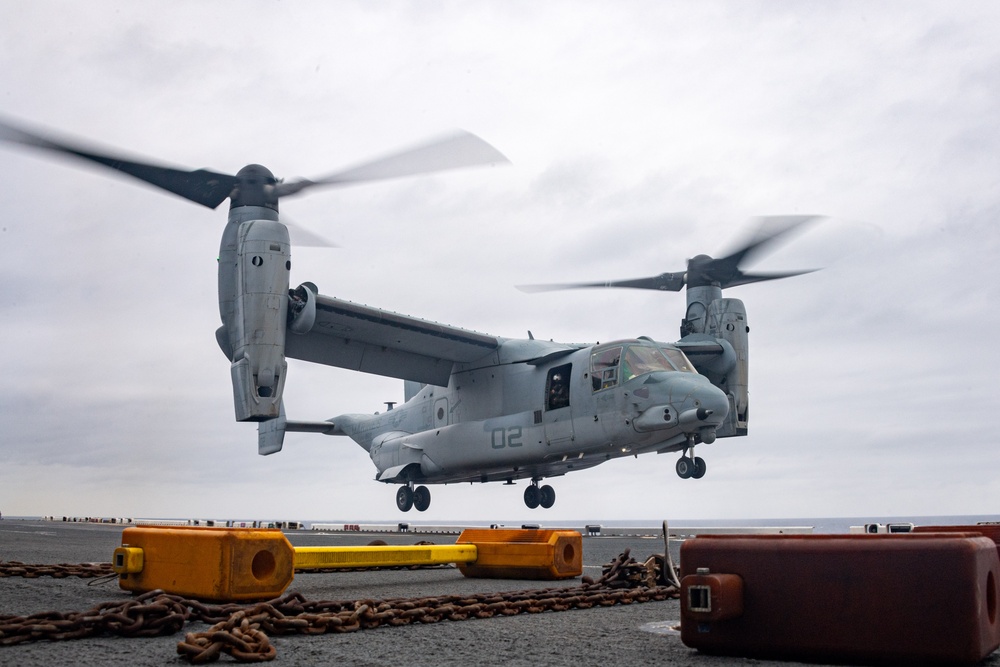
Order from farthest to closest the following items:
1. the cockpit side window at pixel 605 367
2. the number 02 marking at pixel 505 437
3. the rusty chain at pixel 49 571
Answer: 1. the number 02 marking at pixel 505 437
2. the cockpit side window at pixel 605 367
3. the rusty chain at pixel 49 571

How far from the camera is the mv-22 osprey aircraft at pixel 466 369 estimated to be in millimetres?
18125

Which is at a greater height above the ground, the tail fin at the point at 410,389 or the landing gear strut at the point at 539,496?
the tail fin at the point at 410,389

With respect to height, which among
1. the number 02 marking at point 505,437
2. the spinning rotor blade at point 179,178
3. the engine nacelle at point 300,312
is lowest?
the number 02 marking at point 505,437

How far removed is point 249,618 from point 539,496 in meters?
21.8

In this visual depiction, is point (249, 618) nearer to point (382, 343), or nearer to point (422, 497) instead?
point (382, 343)

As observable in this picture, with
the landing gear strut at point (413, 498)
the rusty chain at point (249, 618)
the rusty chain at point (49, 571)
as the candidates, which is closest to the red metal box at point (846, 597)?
the rusty chain at point (249, 618)

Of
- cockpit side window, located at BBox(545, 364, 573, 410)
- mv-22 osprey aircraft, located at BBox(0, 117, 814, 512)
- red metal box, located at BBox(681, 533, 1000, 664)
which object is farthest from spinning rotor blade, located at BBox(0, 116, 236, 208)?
red metal box, located at BBox(681, 533, 1000, 664)

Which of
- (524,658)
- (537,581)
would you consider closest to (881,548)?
(524,658)

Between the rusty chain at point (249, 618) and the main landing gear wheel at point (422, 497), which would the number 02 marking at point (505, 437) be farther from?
the rusty chain at point (249, 618)

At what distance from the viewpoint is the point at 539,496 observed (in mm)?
26203

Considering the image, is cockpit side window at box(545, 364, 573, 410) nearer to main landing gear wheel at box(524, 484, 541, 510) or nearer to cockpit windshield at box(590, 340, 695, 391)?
cockpit windshield at box(590, 340, 695, 391)

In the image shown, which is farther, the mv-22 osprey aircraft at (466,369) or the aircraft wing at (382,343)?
the aircraft wing at (382,343)

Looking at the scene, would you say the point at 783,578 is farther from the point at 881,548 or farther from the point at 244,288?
the point at 244,288

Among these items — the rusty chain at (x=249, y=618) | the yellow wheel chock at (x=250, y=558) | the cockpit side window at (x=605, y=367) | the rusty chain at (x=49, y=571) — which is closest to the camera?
the rusty chain at (x=249, y=618)
